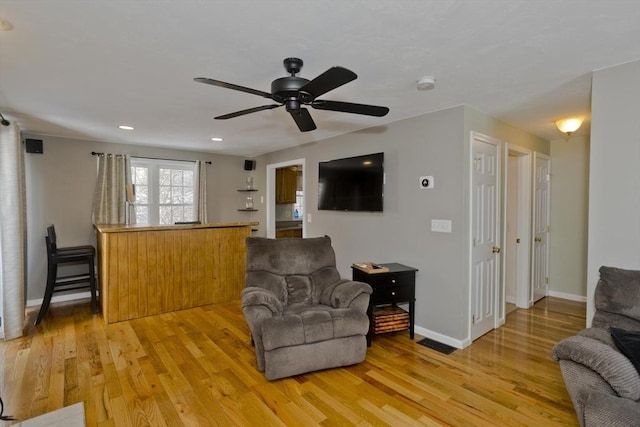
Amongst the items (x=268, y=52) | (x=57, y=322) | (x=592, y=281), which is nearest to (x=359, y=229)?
(x=592, y=281)

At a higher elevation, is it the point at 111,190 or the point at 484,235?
the point at 111,190

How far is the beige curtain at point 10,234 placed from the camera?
3.20 m

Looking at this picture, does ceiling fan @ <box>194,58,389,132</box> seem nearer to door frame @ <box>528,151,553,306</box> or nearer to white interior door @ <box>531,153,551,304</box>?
door frame @ <box>528,151,553,306</box>

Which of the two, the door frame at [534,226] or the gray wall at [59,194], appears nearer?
the door frame at [534,226]

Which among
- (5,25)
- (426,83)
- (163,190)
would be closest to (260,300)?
(426,83)

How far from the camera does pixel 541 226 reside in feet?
15.2

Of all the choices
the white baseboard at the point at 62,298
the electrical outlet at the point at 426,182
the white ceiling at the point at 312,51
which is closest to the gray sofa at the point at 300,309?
the electrical outlet at the point at 426,182

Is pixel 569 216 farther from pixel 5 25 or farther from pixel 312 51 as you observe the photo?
pixel 5 25

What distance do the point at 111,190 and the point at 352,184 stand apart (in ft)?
12.1

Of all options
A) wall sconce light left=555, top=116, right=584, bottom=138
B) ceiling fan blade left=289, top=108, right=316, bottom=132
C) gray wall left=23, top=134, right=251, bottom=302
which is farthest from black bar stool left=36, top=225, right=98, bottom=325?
wall sconce light left=555, top=116, right=584, bottom=138

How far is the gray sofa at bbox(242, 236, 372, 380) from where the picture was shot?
2.49 meters

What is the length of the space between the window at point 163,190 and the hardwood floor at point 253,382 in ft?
7.34

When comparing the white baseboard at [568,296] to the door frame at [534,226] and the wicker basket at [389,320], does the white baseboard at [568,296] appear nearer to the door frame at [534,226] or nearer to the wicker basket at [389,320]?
the door frame at [534,226]

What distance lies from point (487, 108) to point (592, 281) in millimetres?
1781
